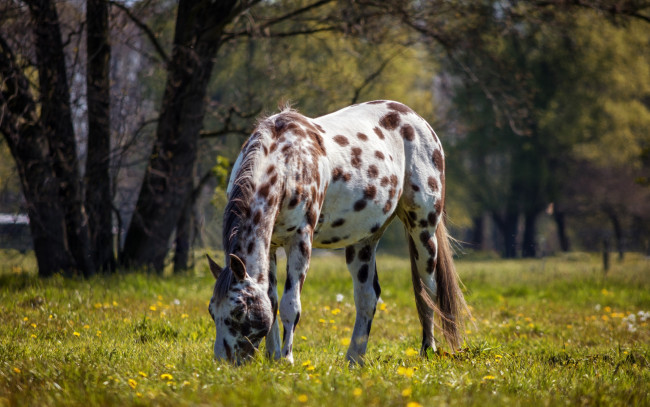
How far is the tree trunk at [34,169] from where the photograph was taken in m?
9.74

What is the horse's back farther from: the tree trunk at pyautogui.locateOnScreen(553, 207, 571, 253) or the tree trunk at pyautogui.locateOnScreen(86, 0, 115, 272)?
the tree trunk at pyautogui.locateOnScreen(553, 207, 571, 253)

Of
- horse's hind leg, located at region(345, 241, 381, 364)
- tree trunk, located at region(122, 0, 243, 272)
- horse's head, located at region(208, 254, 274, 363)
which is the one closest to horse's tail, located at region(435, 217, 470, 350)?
horse's hind leg, located at region(345, 241, 381, 364)

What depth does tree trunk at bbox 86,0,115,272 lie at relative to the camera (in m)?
10.5

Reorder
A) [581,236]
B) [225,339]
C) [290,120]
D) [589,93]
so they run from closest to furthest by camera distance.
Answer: [225,339], [290,120], [589,93], [581,236]

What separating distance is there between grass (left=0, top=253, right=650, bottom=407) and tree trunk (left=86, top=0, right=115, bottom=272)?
147 cm

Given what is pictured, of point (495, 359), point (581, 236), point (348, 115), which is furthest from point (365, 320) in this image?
point (581, 236)

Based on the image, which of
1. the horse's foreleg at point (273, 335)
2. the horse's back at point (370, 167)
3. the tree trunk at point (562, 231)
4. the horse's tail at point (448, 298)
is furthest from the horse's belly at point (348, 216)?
the tree trunk at point (562, 231)

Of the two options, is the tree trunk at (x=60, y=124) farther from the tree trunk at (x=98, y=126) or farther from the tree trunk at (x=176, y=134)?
the tree trunk at (x=176, y=134)

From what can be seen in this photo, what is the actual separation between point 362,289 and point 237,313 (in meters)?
2.12

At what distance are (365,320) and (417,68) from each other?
3176 centimetres

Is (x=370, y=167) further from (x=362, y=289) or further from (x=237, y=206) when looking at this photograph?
(x=237, y=206)

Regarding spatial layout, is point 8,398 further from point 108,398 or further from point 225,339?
point 225,339

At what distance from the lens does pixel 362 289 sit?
6.30 metres

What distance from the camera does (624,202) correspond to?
110ft
